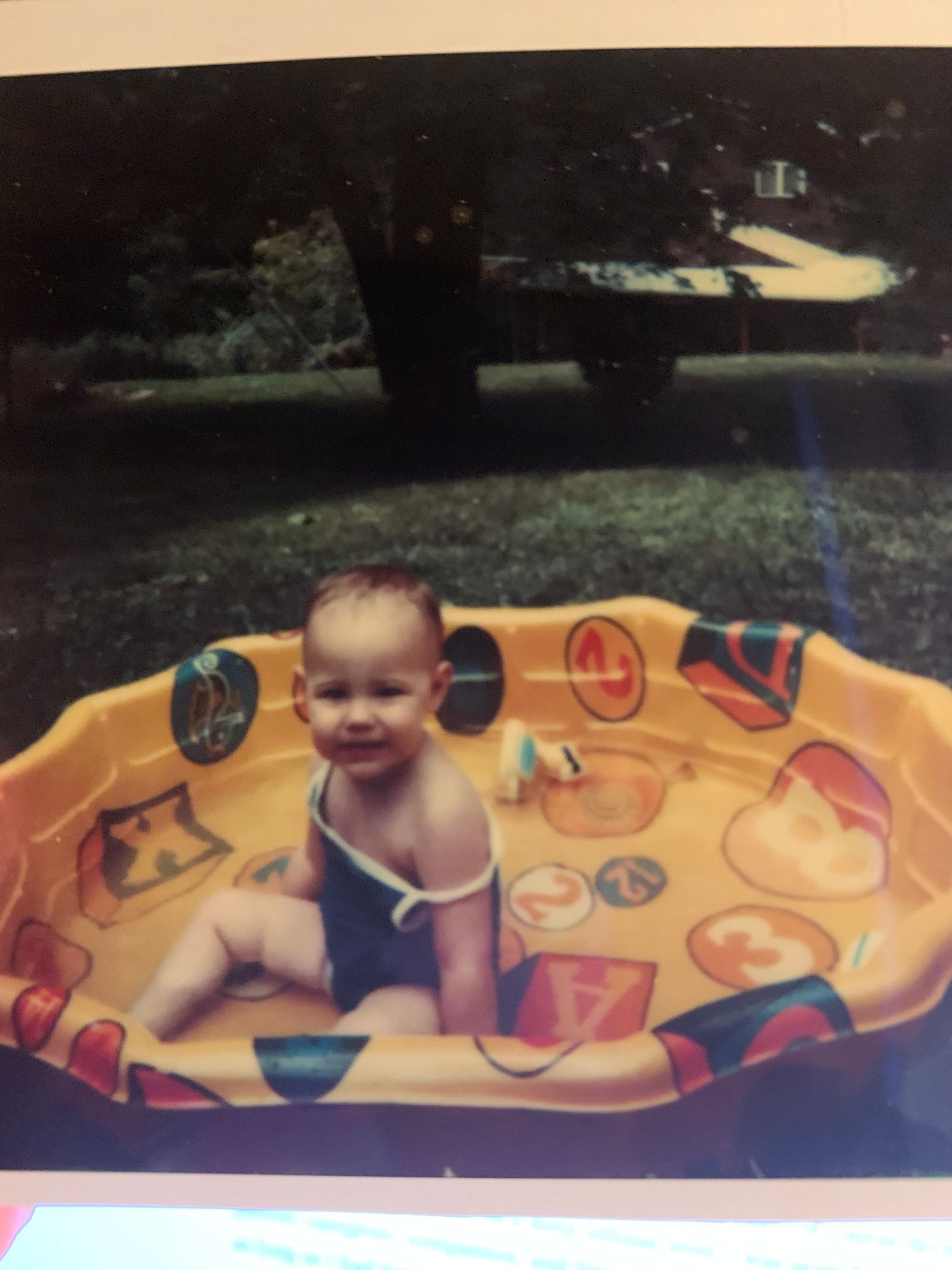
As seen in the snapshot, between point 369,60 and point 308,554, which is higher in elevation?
point 369,60

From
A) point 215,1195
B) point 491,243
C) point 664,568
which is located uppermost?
point 491,243

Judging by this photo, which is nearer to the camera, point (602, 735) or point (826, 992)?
point (826, 992)

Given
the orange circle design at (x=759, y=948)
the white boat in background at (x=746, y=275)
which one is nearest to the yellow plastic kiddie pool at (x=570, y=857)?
the orange circle design at (x=759, y=948)

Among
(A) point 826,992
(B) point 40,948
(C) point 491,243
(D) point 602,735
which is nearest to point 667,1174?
(A) point 826,992

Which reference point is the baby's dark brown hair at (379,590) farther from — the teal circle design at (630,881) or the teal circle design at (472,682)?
the teal circle design at (630,881)

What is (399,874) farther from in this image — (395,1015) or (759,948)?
(759,948)

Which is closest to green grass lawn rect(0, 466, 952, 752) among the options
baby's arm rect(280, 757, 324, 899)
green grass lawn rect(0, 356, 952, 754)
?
green grass lawn rect(0, 356, 952, 754)

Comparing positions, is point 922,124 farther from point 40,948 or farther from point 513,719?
point 40,948

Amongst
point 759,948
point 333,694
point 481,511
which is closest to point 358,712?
point 333,694
